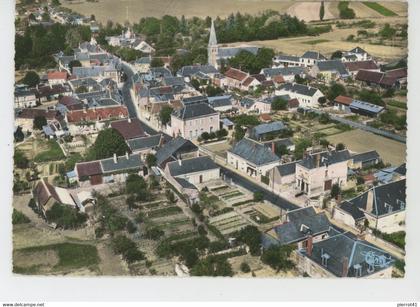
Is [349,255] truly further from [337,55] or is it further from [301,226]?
[337,55]

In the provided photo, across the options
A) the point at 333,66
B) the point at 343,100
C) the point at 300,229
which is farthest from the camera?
the point at 333,66

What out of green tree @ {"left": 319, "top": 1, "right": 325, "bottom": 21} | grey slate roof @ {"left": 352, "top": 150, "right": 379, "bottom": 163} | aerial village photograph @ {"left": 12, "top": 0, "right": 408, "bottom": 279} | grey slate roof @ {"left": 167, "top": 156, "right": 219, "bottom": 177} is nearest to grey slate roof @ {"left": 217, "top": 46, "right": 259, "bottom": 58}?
aerial village photograph @ {"left": 12, "top": 0, "right": 408, "bottom": 279}

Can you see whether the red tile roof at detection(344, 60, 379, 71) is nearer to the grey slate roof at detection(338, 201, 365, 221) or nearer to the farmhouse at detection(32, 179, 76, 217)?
the grey slate roof at detection(338, 201, 365, 221)

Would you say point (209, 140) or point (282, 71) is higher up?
point (282, 71)

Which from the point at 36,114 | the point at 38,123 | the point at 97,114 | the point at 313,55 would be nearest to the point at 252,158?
the point at 97,114

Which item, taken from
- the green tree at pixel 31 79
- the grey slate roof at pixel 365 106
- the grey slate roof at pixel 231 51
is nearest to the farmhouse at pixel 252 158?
the grey slate roof at pixel 365 106

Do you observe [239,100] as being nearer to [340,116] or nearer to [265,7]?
[340,116]
